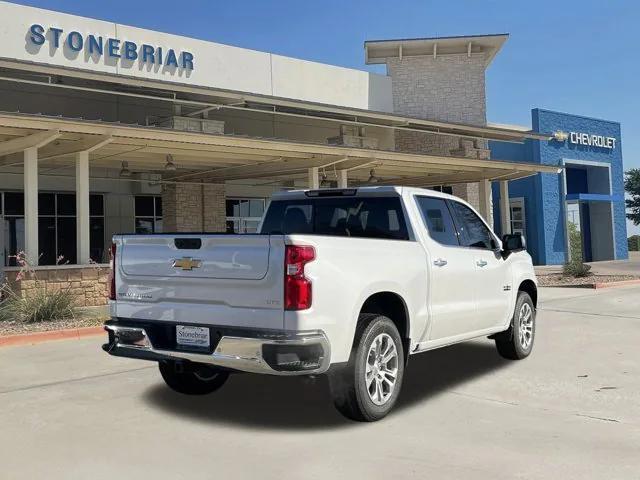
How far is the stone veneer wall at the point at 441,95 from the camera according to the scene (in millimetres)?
25656

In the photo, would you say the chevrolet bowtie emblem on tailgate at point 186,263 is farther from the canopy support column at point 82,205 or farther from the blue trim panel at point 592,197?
the blue trim panel at point 592,197

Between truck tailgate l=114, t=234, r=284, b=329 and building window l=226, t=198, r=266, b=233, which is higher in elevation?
building window l=226, t=198, r=266, b=233

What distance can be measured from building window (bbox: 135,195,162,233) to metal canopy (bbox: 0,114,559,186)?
153 cm

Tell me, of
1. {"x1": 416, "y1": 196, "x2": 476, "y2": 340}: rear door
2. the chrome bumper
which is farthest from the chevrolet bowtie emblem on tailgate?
{"x1": 416, "y1": 196, "x2": 476, "y2": 340}: rear door

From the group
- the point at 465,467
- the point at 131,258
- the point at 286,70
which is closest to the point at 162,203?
the point at 286,70

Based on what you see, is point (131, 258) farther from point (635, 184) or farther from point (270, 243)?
point (635, 184)

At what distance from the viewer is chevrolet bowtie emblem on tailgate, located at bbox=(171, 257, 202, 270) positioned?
5.13 m

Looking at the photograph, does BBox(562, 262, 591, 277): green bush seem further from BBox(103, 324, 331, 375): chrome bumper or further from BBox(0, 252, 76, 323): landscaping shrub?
BBox(103, 324, 331, 375): chrome bumper

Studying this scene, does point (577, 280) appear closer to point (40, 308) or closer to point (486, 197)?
point (486, 197)

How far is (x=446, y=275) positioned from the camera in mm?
6344

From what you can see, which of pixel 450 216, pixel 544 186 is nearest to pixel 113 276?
pixel 450 216

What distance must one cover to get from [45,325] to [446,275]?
7496 mm

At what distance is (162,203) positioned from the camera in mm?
21906

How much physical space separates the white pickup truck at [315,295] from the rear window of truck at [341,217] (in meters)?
0.01
